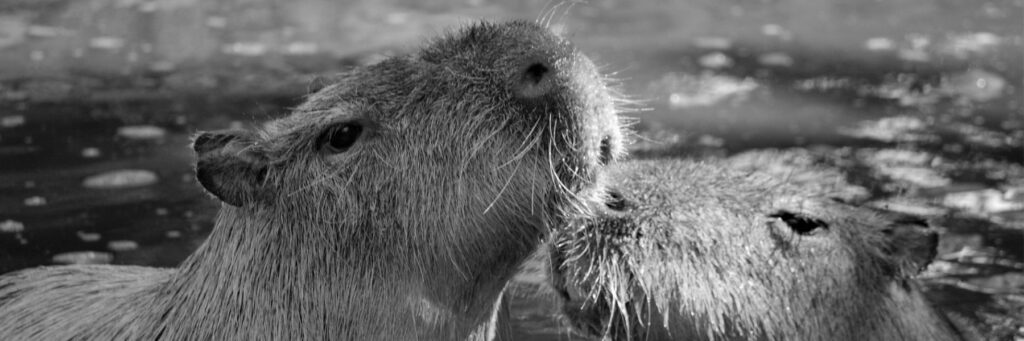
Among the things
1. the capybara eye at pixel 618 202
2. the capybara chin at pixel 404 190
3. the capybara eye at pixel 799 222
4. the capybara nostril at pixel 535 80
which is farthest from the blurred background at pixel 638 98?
the capybara nostril at pixel 535 80

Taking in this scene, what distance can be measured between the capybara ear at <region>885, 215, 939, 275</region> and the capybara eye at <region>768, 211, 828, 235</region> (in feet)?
0.79

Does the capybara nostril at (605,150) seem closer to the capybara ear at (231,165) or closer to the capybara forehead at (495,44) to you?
the capybara forehead at (495,44)

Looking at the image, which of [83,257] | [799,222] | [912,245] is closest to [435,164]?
[799,222]

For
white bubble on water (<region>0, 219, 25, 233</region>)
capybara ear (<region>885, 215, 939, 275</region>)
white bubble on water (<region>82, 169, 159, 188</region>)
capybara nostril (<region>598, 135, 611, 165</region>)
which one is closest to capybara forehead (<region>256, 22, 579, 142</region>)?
capybara nostril (<region>598, 135, 611, 165</region>)

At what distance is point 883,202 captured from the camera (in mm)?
6523

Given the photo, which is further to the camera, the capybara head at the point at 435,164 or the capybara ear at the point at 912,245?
the capybara ear at the point at 912,245

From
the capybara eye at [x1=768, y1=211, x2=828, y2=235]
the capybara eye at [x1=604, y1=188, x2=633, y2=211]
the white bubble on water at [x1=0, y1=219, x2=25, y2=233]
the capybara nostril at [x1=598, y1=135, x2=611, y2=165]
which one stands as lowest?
the capybara eye at [x1=768, y1=211, x2=828, y2=235]

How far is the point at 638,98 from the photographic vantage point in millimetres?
7930

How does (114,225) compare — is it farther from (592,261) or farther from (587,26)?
(587,26)

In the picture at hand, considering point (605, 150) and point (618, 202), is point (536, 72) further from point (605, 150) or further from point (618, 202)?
point (618, 202)

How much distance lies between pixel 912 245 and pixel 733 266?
2.15 ft

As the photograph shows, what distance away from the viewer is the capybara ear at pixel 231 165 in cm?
340

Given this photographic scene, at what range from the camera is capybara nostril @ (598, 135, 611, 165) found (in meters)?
3.36

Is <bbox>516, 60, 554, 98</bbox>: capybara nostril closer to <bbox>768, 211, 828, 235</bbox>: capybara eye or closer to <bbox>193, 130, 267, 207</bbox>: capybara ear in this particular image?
<bbox>193, 130, 267, 207</bbox>: capybara ear
